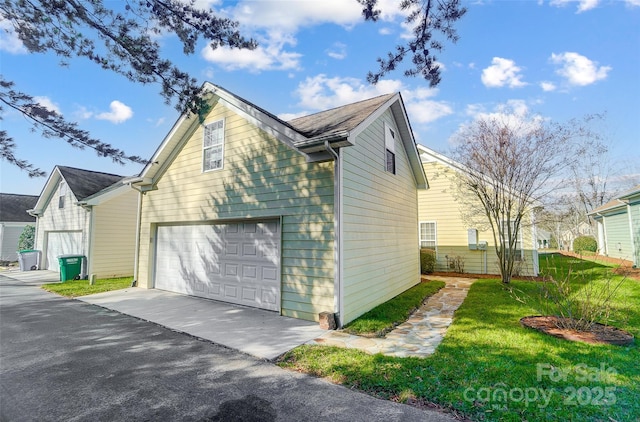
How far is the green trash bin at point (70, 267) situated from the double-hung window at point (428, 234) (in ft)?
51.0

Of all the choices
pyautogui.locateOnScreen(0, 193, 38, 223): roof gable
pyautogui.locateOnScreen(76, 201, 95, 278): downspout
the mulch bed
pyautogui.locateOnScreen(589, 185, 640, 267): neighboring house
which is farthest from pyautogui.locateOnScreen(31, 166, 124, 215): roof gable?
pyautogui.locateOnScreen(589, 185, 640, 267): neighboring house

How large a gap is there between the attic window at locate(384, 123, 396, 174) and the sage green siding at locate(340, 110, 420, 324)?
0.21 m

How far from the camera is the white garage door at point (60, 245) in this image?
14.6 metres

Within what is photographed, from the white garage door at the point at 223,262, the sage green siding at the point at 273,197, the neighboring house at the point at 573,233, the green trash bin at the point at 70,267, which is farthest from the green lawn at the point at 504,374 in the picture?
the neighboring house at the point at 573,233

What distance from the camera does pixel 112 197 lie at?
543 inches

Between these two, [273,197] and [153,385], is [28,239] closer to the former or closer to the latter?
[273,197]

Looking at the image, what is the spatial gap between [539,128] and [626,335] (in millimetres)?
6970

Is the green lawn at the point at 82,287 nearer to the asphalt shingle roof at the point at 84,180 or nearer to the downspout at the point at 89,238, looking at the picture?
the downspout at the point at 89,238

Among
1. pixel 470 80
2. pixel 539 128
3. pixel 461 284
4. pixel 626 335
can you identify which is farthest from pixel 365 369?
pixel 539 128

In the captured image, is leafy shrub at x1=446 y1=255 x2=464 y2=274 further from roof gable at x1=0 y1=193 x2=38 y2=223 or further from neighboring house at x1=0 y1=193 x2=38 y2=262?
roof gable at x1=0 y1=193 x2=38 y2=223

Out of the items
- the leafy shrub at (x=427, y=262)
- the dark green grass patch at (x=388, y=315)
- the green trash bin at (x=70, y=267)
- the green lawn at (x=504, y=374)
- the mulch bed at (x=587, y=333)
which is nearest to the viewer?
the green lawn at (x=504, y=374)

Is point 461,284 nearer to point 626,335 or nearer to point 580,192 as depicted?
point 626,335

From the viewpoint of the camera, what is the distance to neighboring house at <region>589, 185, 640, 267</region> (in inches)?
511

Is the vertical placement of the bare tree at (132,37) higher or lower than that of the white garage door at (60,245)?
higher
